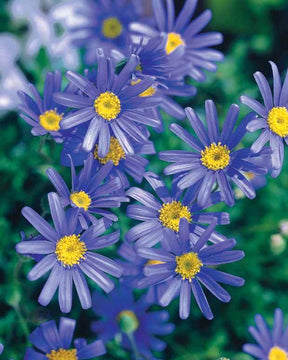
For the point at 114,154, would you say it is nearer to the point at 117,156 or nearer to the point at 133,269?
the point at 117,156

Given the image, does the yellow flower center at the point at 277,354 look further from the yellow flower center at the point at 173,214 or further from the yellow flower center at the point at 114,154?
the yellow flower center at the point at 114,154

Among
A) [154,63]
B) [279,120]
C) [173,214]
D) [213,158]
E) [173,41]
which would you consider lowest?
[173,214]

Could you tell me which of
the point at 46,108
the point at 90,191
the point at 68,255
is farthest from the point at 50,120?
the point at 68,255

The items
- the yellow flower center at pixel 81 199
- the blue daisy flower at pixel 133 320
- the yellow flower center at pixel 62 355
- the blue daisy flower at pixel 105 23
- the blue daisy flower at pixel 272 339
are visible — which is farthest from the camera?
the blue daisy flower at pixel 105 23

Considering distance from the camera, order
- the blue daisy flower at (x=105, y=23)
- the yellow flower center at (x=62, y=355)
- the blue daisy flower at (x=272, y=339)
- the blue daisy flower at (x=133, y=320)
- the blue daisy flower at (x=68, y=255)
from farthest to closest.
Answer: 1. the blue daisy flower at (x=105, y=23)
2. the blue daisy flower at (x=133, y=320)
3. the blue daisy flower at (x=272, y=339)
4. the yellow flower center at (x=62, y=355)
5. the blue daisy flower at (x=68, y=255)

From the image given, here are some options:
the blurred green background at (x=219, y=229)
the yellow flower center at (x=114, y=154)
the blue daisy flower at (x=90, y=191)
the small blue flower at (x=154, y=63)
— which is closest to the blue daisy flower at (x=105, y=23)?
the blurred green background at (x=219, y=229)

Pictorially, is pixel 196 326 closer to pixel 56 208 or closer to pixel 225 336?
pixel 225 336

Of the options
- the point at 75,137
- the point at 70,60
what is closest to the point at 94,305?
the point at 75,137
